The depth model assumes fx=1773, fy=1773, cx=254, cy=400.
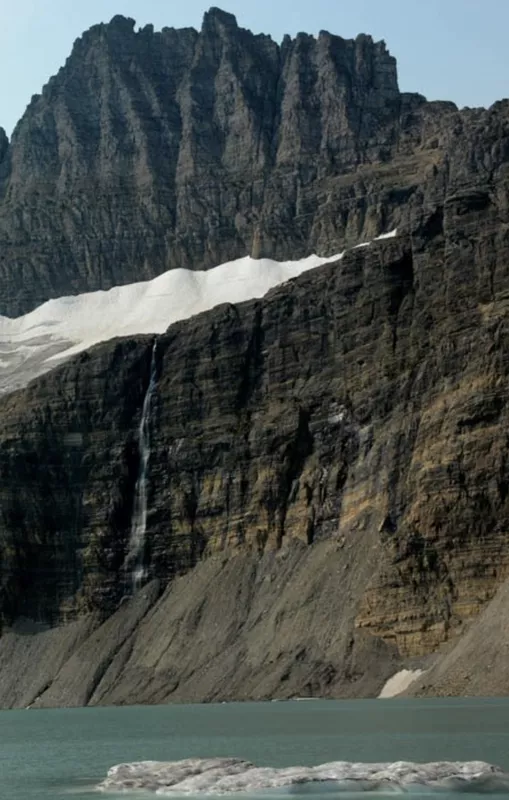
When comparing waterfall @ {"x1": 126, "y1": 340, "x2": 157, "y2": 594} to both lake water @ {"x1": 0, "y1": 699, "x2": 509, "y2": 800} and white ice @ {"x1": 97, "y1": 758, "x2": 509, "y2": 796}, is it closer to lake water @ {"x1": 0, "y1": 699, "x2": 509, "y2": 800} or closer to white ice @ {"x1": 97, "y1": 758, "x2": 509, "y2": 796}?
lake water @ {"x1": 0, "y1": 699, "x2": 509, "y2": 800}

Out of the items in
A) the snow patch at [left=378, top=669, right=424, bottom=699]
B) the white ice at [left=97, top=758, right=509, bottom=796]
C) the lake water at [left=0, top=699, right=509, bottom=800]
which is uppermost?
the white ice at [left=97, top=758, right=509, bottom=796]

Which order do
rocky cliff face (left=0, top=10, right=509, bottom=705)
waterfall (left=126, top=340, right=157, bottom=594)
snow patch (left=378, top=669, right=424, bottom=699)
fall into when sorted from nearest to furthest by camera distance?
snow patch (left=378, top=669, right=424, bottom=699), rocky cliff face (left=0, top=10, right=509, bottom=705), waterfall (left=126, top=340, right=157, bottom=594)

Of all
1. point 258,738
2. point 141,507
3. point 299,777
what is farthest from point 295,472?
point 299,777

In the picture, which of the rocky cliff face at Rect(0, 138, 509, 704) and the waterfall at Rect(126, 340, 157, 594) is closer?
the rocky cliff face at Rect(0, 138, 509, 704)

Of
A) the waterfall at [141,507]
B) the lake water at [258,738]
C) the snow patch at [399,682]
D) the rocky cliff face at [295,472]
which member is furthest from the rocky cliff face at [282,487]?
the lake water at [258,738]

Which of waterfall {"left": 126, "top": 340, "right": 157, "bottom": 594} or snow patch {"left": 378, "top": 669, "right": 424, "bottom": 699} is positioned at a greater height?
waterfall {"left": 126, "top": 340, "right": 157, "bottom": 594}

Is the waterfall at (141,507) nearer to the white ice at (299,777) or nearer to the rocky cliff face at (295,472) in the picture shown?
the rocky cliff face at (295,472)

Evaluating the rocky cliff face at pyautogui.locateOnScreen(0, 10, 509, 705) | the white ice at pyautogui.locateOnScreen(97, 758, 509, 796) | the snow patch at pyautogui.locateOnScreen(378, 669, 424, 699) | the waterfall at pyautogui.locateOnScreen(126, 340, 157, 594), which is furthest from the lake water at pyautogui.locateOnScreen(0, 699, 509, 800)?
the waterfall at pyautogui.locateOnScreen(126, 340, 157, 594)

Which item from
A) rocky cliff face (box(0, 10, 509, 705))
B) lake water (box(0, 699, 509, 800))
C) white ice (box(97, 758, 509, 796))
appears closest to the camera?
white ice (box(97, 758, 509, 796))

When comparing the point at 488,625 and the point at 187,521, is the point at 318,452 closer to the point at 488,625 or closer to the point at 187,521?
the point at 187,521
